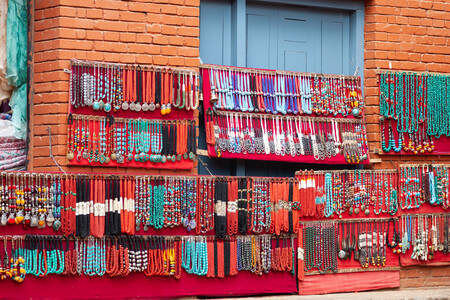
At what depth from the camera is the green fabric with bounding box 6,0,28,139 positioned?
24.6 feet

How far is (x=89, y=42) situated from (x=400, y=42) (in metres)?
3.38

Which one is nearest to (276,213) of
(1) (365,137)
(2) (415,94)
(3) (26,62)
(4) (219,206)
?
(4) (219,206)

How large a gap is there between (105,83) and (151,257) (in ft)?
5.50

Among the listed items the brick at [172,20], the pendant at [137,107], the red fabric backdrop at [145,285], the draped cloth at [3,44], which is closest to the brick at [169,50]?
the brick at [172,20]

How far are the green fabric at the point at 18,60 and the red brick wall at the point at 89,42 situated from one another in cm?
12

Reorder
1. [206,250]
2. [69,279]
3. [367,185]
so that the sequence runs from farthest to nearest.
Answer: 1. [367,185]
2. [206,250]
3. [69,279]

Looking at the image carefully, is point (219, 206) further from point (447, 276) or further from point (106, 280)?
point (447, 276)

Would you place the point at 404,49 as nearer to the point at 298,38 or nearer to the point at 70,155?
the point at 298,38

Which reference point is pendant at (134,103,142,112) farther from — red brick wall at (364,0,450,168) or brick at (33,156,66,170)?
red brick wall at (364,0,450,168)

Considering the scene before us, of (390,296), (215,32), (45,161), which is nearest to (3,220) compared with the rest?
(45,161)

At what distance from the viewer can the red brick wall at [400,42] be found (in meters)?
8.48

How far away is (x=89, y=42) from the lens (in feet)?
24.5

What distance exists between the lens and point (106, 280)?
7254 millimetres

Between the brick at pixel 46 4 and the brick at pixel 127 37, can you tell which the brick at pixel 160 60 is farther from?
the brick at pixel 46 4
